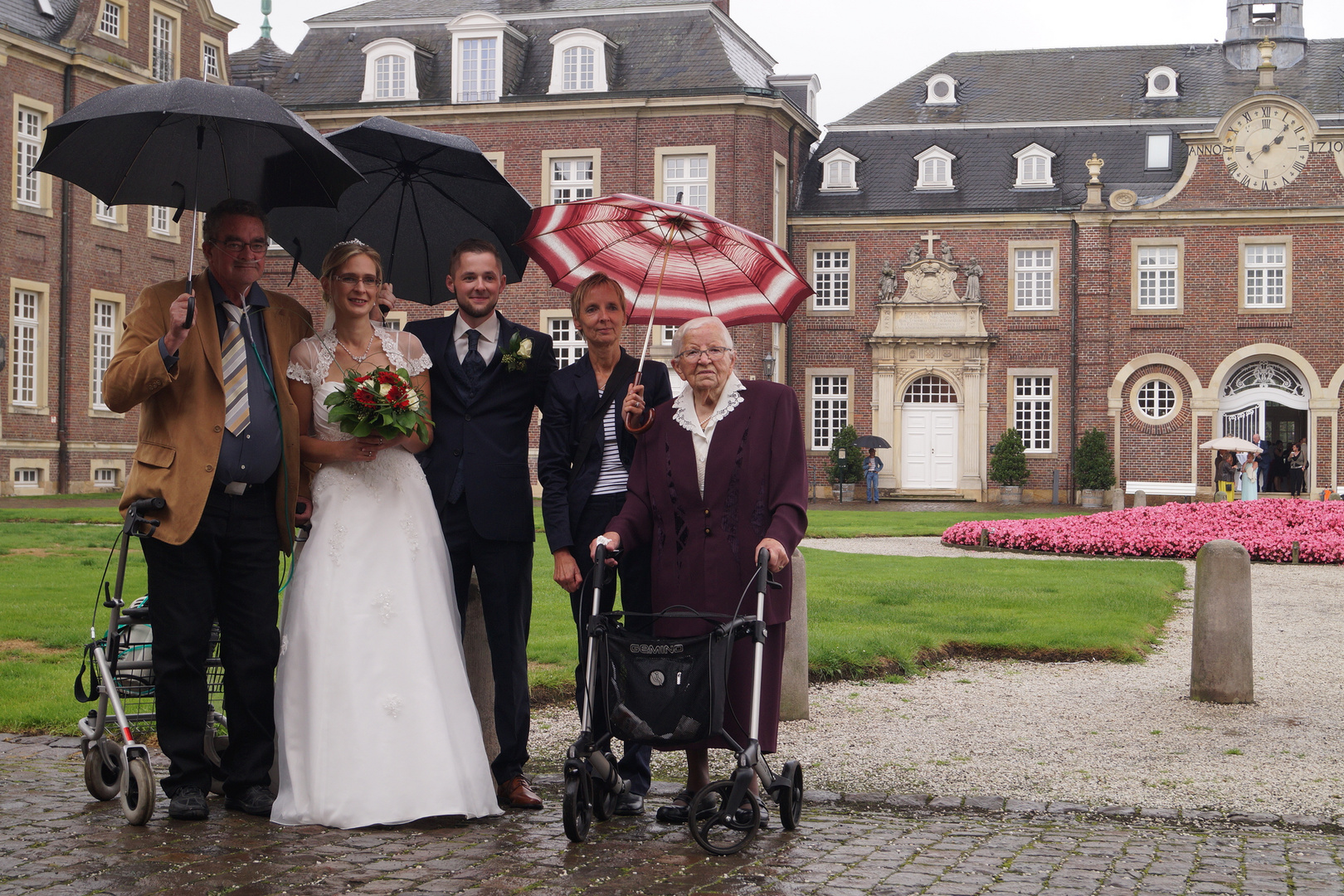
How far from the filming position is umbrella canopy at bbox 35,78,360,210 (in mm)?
4973

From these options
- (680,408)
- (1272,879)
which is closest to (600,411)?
(680,408)

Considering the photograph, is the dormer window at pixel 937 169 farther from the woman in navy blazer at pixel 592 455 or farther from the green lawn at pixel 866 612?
the woman in navy blazer at pixel 592 455

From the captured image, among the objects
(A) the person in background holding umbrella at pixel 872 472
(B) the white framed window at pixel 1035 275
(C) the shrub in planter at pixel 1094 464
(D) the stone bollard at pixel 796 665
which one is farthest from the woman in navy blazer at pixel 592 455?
(B) the white framed window at pixel 1035 275

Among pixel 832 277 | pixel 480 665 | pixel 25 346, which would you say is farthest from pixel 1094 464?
pixel 480 665

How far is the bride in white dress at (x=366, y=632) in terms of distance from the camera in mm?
5094

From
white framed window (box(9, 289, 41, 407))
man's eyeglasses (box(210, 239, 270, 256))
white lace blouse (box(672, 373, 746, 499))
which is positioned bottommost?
white lace blouse (box(672, 373, 746, 499))

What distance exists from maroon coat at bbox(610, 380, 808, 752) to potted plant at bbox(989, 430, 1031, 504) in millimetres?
30704

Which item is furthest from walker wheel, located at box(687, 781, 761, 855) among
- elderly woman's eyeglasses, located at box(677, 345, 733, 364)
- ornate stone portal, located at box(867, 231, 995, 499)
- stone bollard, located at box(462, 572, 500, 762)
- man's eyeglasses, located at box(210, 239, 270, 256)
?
ornate stone portal, located at box(867, 231, 995, 499)

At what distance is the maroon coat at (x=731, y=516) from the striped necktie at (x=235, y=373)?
143 cm

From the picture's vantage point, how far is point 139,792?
15.9 ft

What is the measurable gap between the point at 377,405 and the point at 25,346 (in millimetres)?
26670

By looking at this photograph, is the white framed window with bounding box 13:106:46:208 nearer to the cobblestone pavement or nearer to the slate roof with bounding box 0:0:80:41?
the slate roof with bounding box 0:0:80:41

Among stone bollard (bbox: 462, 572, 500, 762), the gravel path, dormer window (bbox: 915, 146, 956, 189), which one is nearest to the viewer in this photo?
stone bollard (bbox: 462, 572, 500, 762)

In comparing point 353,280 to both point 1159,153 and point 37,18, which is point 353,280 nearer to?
point 37,18
